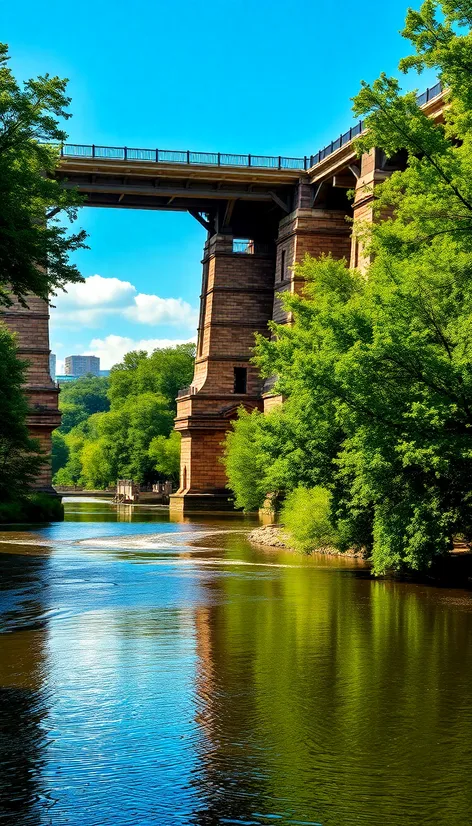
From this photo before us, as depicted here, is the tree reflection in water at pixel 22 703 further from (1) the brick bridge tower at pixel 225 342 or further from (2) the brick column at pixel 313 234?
(1) the brick bridge tower at pixel 225 342

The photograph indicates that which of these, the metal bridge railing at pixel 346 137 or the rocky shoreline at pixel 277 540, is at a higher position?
the metal bridge railing at pixel 346 137

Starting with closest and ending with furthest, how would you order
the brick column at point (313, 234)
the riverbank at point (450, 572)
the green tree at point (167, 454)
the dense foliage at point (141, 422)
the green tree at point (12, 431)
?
the riverbank at point (450, 572)
the green tree at point (12, 431)
the brick column at point (313, 234)
the green tree at point (167, 454)
the dense foliage at point (141, 422)

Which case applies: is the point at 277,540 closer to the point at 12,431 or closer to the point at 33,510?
the point at 12,431

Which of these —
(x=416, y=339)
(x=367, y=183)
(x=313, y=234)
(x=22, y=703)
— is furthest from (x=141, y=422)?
(x=22, y=703)

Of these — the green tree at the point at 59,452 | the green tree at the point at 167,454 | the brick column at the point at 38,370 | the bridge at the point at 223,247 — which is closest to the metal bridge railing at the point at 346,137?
the bridge at the point at 223,247

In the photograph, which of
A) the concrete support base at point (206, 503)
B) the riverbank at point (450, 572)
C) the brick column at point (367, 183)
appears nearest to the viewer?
the riverbank at point (450, 572)

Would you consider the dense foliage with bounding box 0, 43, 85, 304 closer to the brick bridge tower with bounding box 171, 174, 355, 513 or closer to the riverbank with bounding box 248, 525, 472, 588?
the riverbank with bounding box 248, 525, 472, 588

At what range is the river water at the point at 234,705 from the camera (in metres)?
7.57

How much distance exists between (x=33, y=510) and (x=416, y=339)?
104ft

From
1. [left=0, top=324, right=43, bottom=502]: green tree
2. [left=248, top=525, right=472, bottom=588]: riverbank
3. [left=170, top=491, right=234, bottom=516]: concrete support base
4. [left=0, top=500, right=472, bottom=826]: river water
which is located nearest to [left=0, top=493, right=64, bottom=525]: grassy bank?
[left=0, top=324, right=43, bottom=502]: green tree

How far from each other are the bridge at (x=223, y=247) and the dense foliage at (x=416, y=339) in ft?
81.3

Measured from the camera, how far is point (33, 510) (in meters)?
47.7

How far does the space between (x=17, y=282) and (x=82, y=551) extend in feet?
Answer: 35.0

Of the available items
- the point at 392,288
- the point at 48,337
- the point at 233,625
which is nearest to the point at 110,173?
the point at 48,337
